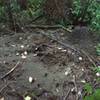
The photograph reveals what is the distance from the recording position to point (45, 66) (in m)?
3.72

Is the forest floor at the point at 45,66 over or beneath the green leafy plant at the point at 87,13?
beneath

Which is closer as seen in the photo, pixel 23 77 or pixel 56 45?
pixel 23 77

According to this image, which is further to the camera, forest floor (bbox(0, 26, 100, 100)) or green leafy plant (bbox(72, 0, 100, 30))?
green leafy plant (bbox(72, 0, 100, 30))

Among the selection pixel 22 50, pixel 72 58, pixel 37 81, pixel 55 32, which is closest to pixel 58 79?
pixel 37 81

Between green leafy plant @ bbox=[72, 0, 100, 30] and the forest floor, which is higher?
green leafy plant @ bbox=[72, 0, 100, 30]

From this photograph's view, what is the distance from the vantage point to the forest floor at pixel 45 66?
323cm

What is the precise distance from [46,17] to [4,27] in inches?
35.6

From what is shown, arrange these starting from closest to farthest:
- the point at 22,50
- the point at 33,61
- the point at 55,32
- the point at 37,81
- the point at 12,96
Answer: the point at 12,96, the point at 37,81, the point at 33,61, the point at 22,50, the point at 55,32

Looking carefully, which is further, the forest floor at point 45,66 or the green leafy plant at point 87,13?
the green leafy plant at point 87,13

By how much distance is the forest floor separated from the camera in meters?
3.23

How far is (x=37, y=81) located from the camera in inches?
134

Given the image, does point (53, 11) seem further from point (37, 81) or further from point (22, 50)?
point (37, 81)

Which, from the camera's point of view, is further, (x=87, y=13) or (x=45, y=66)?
(x=87, y=13)

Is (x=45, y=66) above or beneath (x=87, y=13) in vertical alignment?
beneath
